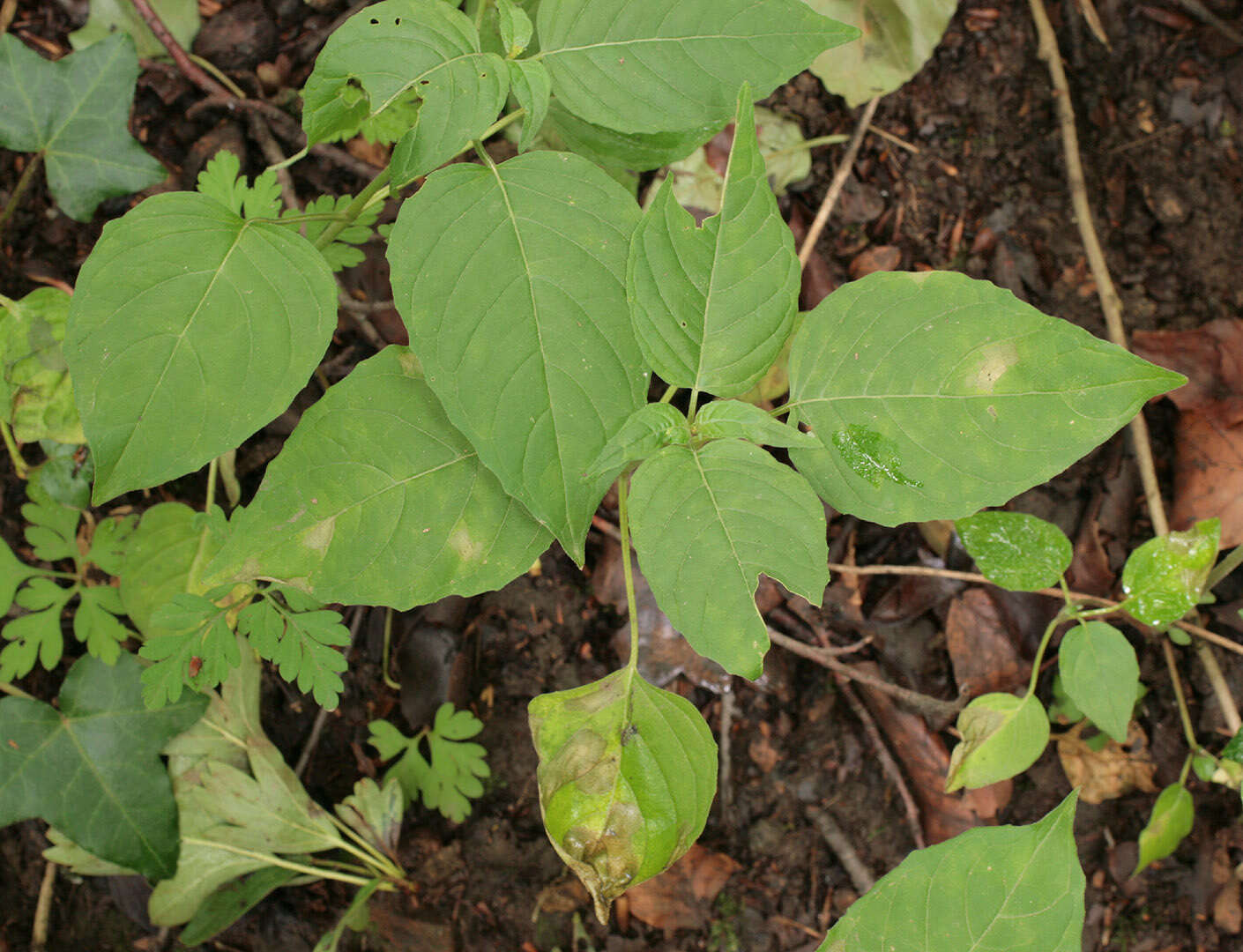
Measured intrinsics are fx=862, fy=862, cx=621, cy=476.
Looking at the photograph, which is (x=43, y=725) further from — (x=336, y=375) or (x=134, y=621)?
(x=336, y=375)

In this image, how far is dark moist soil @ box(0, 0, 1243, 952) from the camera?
8.82 feet

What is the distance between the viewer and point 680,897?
2711 millimetres

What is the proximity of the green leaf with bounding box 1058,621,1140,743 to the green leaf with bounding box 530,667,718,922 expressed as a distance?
110 cm

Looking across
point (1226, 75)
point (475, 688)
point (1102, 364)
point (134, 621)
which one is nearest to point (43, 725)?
point (134, 621)

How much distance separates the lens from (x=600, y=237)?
178 centimetres

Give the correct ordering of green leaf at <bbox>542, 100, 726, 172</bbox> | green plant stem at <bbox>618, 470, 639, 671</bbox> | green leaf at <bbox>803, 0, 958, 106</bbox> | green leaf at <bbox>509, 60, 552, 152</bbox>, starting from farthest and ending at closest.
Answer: green leaf at <bbox>803, 0, 958, 106</bbox> < green leaf at <bbox>542, 100, 726, 172</bbox> < green plant stem at <bbox>618, 470, 639, 671</bbox> < green leaf at <bbox>509, 60, 552, 152</bbox>

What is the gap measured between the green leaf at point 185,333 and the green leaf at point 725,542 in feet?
2.48

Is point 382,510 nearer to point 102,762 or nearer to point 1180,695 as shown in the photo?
point 102,762

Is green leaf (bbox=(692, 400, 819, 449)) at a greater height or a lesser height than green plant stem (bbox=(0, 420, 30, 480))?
greater

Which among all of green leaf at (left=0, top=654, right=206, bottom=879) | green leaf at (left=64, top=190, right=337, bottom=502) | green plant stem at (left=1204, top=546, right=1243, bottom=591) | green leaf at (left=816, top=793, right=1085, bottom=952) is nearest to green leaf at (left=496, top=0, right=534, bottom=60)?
green leaf at (left=64, top=190, right=337, bottom=502)

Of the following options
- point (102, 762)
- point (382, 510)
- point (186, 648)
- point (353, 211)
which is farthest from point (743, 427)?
point (102, 762)

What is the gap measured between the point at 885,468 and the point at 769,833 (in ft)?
4.94

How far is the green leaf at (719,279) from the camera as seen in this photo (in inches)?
65.9

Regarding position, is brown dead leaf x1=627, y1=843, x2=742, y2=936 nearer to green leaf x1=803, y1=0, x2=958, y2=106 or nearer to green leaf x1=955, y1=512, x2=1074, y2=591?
green leaf x1=955, y1=512, x2=1074, y2=591
